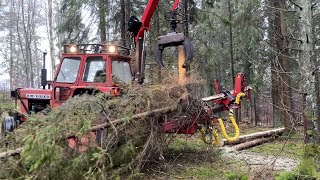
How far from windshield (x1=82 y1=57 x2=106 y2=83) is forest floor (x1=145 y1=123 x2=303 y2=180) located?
2.28 meters

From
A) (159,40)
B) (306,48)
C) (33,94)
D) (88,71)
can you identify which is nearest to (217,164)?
(159,40)

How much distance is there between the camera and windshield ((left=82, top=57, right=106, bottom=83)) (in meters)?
7.28

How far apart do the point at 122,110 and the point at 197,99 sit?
71.7 inches

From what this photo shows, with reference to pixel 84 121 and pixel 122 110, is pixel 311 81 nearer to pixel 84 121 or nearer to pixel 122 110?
pixel 122 110

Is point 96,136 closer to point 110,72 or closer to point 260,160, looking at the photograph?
point 110,72

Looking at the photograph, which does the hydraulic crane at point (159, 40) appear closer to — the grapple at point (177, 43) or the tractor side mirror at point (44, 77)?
the grapple at point (177, 43)

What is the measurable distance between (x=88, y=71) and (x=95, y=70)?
0.56 ft

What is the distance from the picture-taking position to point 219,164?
717cm

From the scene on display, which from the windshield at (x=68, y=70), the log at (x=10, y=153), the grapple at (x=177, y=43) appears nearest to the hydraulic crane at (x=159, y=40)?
the grapple at (x=177, y=43)

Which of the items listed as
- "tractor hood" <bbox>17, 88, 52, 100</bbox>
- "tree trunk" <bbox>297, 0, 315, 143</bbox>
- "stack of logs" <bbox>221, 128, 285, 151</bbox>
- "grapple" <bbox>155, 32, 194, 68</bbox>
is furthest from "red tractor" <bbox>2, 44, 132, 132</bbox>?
"stack of logs" <bbox>221, 128, 285, 151</bbox>

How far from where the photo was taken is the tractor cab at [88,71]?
7.21 metres

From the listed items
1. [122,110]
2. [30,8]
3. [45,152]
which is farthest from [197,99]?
[30,8]

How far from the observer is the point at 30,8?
31.3m

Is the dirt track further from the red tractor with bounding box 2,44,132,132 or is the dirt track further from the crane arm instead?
the crane arm
